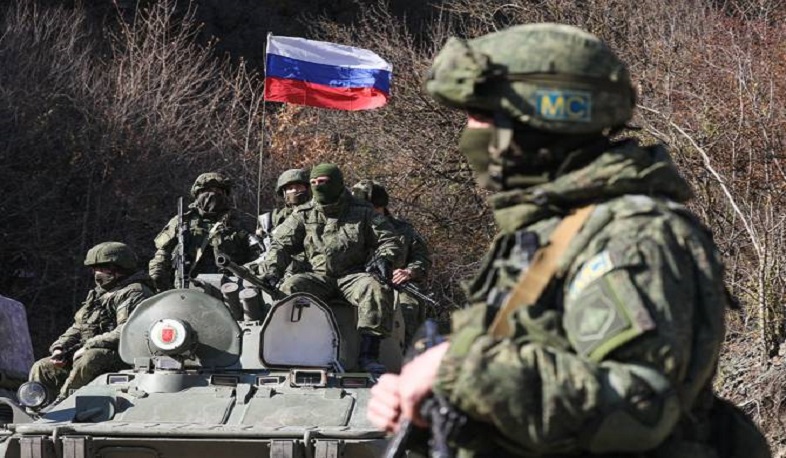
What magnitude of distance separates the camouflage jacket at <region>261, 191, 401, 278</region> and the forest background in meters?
5.32

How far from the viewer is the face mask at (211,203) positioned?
14391 mm

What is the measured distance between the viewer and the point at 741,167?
18.4 metres

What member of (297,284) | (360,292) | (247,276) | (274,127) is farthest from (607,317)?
(274,127)

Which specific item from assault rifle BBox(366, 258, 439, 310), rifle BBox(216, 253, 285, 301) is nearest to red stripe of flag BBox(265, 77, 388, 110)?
assault rifle BBox(366, 258, 439, 310)

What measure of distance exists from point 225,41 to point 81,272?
10888mm

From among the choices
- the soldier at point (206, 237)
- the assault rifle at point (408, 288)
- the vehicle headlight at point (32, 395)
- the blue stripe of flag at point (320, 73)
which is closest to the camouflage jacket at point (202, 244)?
the soldier at point (206, 237)

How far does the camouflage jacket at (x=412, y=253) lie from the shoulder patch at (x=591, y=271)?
939 centimetres

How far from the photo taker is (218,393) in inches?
419

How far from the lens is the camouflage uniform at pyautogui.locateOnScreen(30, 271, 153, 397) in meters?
12.2

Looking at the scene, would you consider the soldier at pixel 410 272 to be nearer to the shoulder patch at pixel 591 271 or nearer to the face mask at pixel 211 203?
the face mask at pixel 211 203

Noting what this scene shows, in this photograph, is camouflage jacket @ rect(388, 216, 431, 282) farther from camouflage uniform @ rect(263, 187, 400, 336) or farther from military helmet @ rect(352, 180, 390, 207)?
military helmet @ rect(352, 180, 390, 207)

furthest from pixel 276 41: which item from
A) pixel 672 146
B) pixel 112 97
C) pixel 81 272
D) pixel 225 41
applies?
pixel 225 41

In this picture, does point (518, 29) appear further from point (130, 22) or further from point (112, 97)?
point (130, 22)

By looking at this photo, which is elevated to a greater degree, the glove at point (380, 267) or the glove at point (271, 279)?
the glove at point (380, 267)
